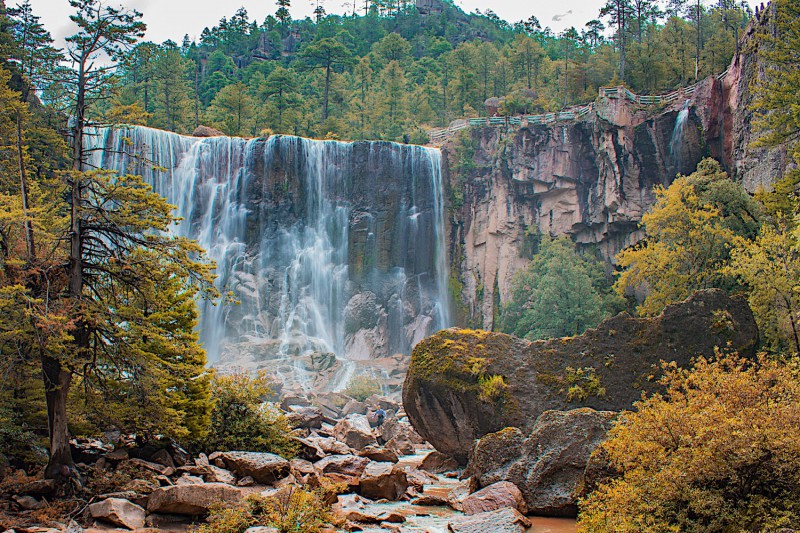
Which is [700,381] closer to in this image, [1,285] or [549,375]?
[549,375]

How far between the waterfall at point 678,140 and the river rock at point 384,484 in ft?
102

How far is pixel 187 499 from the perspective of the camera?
11445mm

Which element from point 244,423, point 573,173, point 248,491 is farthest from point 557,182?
point 248,491

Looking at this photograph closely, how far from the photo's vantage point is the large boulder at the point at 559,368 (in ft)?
57.3

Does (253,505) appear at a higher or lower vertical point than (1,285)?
lower

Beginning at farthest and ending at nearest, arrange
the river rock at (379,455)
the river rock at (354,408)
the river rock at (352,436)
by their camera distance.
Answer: the river rock at (354,408)
the river rock at (352,436)
the river rock at (379,455)

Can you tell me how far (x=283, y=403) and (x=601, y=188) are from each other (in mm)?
24281

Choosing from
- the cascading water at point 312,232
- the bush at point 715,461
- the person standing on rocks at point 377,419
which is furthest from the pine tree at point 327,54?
the bush at point 715,461

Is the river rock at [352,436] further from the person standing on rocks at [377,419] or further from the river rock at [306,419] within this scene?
the person standing on rocks at [377,419]

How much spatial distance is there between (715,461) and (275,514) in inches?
243

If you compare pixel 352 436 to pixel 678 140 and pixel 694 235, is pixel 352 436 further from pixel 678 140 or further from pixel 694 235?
pixel 678 140

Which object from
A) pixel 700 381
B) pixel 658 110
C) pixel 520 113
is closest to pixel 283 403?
pixel 700 381

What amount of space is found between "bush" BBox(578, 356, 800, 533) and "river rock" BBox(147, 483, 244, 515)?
19.7ft

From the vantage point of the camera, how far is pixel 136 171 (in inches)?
1756
